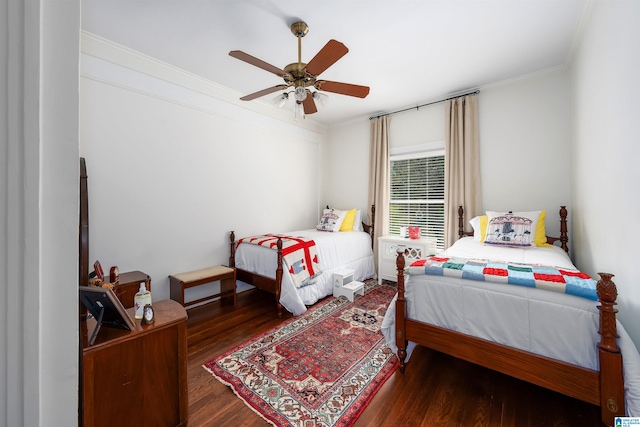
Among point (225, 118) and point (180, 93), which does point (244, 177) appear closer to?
point (225, 118)

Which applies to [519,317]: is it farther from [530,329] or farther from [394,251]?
[394,251]

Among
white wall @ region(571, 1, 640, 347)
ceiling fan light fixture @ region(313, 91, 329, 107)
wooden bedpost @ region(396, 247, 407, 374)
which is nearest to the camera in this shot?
white wall @ region(571, 1, 640, 347)

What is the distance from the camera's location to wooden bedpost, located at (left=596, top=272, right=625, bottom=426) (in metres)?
1.21

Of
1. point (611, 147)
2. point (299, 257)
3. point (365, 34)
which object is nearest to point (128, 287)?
point (299, 257)

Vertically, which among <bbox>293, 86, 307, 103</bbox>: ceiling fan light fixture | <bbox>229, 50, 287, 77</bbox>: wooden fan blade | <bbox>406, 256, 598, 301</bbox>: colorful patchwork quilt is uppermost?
<bbox>229, 50, 287, 77</bbox>: wooden fan blade

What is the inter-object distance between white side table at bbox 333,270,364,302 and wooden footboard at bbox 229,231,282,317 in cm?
79

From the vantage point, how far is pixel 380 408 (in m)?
1.59

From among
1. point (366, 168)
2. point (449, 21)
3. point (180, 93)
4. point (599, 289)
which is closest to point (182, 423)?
point (599, 289)

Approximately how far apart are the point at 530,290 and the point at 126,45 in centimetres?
377

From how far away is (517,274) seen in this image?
156cm

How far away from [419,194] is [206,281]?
3.11 metres

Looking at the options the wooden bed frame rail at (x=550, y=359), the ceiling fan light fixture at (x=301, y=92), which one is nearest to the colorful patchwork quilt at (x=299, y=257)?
the wooden bed frame rail at (x=550, y=359)

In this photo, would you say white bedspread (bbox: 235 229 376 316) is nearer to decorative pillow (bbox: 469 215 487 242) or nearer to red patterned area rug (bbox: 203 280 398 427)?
red patterned area rug (bbox: 203 280 398 427)

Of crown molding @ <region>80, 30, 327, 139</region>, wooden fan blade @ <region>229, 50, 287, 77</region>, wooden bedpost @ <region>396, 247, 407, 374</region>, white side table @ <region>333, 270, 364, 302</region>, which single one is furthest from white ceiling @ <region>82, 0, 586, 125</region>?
white side table @ <region>333, 270, 364, 302</region>
